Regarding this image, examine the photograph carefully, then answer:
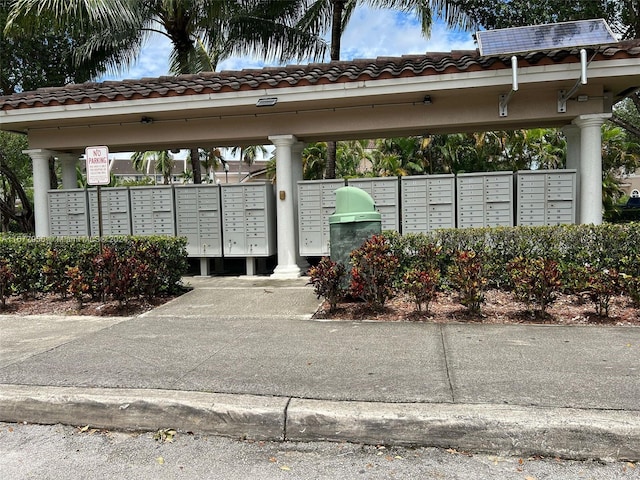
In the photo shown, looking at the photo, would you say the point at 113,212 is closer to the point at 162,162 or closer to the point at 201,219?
the point at 201,219

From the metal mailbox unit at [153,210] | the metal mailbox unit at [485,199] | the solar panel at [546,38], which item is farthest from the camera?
the metal mailbox unit at [153,210]

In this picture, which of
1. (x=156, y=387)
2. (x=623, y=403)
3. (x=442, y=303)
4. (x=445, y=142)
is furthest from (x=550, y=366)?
(x=445, y=142)

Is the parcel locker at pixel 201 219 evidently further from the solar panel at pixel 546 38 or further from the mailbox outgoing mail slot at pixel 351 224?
the solar panel at pixel 546 38

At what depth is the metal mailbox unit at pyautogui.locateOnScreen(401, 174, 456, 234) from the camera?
29.1 feet

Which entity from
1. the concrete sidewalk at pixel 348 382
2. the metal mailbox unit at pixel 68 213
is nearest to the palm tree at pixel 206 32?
the metal mailbox unit at pixel 68 213

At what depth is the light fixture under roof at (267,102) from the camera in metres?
8.51

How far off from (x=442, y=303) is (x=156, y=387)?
397 cm

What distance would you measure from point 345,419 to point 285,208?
6350mm

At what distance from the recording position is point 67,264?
24.9 feet

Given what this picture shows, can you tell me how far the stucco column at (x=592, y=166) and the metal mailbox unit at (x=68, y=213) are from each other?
9.32 m

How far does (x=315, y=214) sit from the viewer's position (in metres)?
9.36

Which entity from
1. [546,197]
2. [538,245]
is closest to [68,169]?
[538,245]

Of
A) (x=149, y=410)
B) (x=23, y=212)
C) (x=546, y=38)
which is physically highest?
(x=546, y=38)

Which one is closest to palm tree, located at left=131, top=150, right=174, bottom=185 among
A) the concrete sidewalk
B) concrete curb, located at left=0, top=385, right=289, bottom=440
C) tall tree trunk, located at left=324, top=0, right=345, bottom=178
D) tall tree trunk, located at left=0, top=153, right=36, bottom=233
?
tall tree trunk, located at left=0, top=153, right=36, bottom=233
